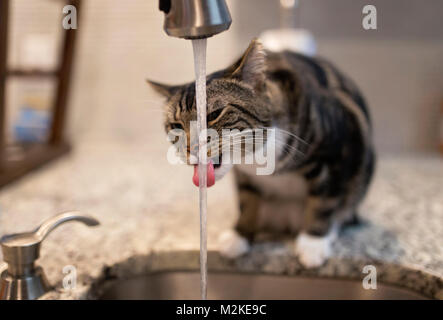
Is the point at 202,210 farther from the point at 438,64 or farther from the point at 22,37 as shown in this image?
the point at 438,64

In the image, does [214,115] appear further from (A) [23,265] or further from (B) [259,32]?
(B) [259,32]

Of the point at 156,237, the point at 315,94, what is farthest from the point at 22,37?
the point at 315,94

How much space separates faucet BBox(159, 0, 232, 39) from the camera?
0.50 m

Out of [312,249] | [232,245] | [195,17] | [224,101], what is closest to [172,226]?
[232,245]

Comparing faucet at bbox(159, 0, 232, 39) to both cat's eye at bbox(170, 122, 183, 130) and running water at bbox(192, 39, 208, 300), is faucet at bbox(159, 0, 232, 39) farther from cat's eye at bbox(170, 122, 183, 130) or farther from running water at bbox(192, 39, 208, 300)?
cat's eye at bbox(170, 122, 183, 130)

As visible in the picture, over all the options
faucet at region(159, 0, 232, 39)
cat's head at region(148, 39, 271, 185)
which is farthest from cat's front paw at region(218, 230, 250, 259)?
faucet at region(159, 0, 232, 39)

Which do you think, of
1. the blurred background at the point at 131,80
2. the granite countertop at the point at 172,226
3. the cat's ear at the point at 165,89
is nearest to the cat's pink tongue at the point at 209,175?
the cat's ear at the point at 165,89

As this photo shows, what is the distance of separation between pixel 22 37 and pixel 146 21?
437mm

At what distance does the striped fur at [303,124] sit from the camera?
25.4 inches

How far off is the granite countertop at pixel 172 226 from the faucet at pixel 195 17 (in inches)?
14.7

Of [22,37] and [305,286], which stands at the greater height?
[22,37]

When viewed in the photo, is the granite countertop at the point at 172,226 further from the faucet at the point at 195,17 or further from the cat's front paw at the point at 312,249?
the faucet at the point at 195,17

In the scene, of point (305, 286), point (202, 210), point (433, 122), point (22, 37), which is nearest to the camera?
point (202, 210)

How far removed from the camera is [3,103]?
996 mm
